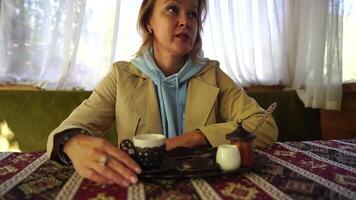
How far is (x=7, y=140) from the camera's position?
1672 mm

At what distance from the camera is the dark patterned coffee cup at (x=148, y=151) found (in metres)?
0.69

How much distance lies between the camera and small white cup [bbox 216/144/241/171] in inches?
28.5

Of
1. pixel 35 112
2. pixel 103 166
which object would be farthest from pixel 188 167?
pixel 35 112

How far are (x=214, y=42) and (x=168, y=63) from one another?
806 mm

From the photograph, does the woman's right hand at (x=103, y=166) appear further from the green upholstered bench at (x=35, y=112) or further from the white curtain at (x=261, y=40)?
the white curtain at (x=261, y=40)

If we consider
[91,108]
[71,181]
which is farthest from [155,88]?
[71,181]

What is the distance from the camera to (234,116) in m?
1.24

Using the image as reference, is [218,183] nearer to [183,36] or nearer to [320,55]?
[183,36]

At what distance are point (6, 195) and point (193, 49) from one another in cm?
100

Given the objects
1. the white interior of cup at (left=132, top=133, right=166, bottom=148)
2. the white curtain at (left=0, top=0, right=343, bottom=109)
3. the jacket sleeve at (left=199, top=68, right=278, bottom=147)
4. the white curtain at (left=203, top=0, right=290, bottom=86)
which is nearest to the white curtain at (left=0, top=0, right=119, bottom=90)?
the white curtain at (left=0, top=0, right=343, bottom=109)

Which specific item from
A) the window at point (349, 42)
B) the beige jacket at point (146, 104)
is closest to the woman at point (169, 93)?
the beige jacket at point (146, 104)

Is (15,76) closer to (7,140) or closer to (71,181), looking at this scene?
(7,140)

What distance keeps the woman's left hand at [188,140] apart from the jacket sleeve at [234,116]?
20 millimetres

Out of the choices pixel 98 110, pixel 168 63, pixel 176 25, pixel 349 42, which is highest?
pixel 349 42
